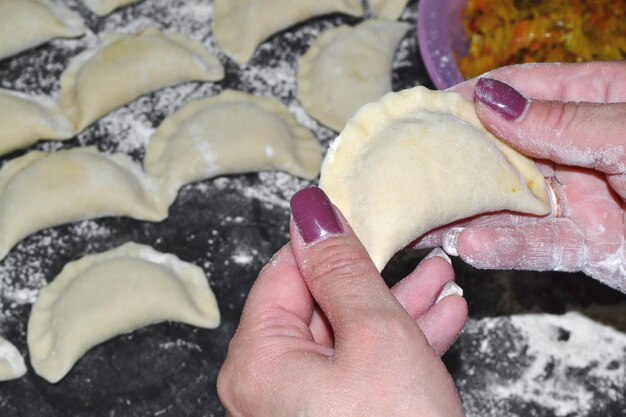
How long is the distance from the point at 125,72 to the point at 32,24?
1.12 feet

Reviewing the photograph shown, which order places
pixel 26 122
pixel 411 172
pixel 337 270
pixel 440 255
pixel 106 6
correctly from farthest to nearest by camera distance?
pixel 106 6 < pixel 26 122 < pixel 440 255 < pixel 411 172 < pixel 337 270

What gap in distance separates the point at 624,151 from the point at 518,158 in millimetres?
207

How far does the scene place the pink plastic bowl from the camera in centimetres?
200

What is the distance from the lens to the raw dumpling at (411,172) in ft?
4.31

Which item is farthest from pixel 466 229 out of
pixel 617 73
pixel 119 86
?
pixel 119 86

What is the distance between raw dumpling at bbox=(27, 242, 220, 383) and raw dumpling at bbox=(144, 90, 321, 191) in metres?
0.27

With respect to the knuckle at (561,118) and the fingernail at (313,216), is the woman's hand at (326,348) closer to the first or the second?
the fingernail at (313,216)

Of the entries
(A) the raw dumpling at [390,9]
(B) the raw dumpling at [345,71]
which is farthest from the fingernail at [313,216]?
(A) the raw dumpling at [390,9]

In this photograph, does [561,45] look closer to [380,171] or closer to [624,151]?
[624,151]

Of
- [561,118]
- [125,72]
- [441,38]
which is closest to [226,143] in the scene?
[125,72]

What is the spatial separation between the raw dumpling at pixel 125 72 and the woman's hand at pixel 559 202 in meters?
0.99

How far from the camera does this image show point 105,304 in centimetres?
189

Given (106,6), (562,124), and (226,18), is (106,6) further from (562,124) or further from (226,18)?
(562,124)

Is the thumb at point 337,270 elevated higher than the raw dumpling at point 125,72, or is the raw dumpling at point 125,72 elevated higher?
the thumb at point 337,270
